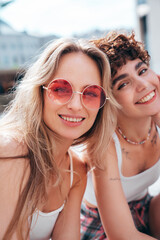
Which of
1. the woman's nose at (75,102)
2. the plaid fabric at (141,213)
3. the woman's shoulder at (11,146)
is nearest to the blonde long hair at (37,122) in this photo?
the woman's shoulder at (11,146)

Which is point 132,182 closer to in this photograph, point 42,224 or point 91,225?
point 91,225

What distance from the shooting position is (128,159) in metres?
1.92

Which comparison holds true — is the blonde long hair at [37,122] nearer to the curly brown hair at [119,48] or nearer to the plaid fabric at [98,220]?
the curly brown hair at [119,48]

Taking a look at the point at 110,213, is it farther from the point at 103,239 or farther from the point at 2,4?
the point at 2,4

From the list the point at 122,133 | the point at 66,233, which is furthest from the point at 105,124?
the point at 66,233

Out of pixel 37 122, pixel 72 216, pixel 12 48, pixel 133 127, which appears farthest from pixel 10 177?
pixel 12 48

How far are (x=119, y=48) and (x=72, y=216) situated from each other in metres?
1.27

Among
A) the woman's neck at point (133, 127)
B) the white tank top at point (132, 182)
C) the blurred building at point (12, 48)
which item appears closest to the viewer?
the white tank top at point (132, 182)

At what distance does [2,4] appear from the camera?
19.1 ft

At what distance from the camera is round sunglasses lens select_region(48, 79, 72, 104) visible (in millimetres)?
1319

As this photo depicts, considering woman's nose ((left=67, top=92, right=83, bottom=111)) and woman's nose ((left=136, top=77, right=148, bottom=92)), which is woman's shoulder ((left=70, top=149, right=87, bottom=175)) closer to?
woman's nose ((left=67, top=92, right=83, bottom=111))

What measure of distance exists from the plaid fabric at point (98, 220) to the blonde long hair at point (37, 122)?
71 centimetres

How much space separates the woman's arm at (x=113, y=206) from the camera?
1.52 meters

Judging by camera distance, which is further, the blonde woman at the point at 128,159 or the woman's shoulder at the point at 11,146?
the blonde woman at the point at 128,159
